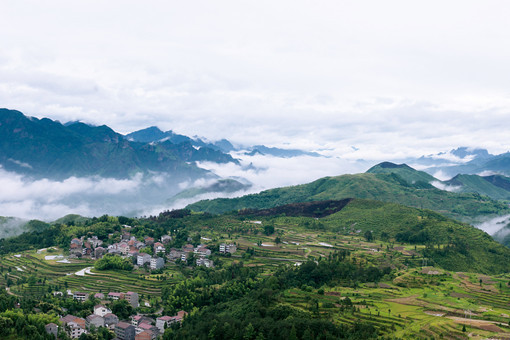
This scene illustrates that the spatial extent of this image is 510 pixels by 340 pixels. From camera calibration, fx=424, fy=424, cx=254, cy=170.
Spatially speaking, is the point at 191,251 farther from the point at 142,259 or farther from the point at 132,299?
the point at 132,299

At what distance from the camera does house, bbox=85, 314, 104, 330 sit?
2569 inches

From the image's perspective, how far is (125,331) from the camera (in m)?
63.9

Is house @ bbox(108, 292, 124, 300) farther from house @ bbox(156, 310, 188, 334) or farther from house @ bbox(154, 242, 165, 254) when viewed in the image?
house @ bbox(154, 242, 165, 254)

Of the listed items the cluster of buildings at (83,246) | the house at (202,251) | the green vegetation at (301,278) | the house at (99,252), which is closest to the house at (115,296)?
the green vegetation at (301,278)

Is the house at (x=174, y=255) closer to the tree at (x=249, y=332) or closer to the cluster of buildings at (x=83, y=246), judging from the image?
the cluster of buildings at (x=83, y=246)

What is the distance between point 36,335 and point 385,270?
5640 centimetres

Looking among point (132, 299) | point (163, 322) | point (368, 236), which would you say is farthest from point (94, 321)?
point (368, 236)

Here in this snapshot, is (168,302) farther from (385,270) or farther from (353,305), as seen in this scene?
(385,270)

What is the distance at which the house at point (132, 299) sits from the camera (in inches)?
3012

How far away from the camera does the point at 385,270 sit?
76.9 metres

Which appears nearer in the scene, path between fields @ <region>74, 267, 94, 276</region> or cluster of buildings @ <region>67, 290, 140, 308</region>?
cluster of buildings @ <region>67, 290, 140, 308</region>

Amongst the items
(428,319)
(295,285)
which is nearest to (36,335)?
(295,285)

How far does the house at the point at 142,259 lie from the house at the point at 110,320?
3278 cm

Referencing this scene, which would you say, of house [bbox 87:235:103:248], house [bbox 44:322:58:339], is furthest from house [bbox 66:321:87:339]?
house [bbox 87:235:103:248]
